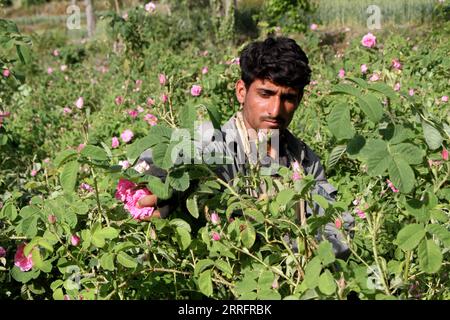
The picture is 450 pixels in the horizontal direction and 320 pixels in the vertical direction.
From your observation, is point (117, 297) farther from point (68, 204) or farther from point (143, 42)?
point (143, 42)

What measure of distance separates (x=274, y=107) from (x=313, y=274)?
806mm

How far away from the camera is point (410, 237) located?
1077 mm

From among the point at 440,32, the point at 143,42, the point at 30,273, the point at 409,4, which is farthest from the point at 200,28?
the point at 30,273

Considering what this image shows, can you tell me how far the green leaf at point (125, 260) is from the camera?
1.29 m

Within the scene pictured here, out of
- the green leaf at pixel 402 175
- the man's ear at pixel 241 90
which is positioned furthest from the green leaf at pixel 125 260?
the man's ear at pixel 241 90

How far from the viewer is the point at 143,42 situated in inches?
219

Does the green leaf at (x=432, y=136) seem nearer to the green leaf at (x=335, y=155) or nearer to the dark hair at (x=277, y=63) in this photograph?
the green leaf at (x=335, y=155)

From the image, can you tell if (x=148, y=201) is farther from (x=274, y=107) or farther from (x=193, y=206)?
(x=274, y=107)

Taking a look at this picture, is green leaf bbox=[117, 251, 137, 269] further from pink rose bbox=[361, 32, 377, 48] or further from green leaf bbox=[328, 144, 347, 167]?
pink rose bbox=[361, 32, 377, 48]

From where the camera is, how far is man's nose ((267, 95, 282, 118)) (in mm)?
1793

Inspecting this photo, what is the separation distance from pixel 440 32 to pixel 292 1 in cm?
444

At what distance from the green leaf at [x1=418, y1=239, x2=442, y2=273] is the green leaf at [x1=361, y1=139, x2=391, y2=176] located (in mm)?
143

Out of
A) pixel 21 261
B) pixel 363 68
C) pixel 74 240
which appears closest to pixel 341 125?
pixel 74 240

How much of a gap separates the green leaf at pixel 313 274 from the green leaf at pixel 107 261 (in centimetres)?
42
